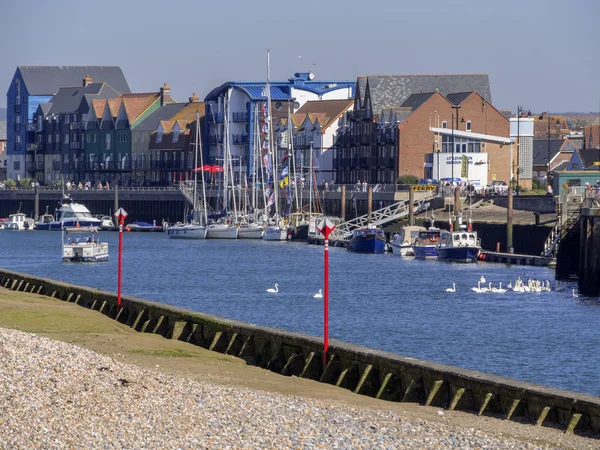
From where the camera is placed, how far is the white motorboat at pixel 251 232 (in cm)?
11959

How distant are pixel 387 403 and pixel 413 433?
3.75 meters

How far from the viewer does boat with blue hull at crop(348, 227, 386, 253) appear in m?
96.8

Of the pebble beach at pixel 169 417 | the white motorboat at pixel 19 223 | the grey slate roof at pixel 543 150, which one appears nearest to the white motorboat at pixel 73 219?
the white motorboat at pixel 19 223

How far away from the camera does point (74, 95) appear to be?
635ft

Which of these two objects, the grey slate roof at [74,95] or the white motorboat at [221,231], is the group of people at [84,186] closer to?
the grey slate roof at [74,95]

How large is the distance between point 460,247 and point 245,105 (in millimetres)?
83167

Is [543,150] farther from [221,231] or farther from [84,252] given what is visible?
[84,252]

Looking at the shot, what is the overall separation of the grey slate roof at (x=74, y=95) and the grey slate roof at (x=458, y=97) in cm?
7355

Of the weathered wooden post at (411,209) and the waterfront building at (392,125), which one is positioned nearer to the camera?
the weathered wooden post at (411,209)

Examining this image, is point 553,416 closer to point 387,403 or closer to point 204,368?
point 387,403

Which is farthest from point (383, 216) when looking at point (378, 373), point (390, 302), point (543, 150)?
point (378, 373)

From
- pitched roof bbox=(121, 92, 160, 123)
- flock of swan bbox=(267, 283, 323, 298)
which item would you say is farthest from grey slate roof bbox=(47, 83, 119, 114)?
flock of swan bbox=(267, 283, 323, 298)

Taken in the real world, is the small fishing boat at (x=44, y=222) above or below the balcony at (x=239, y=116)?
below

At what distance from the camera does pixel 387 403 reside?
22.9m
